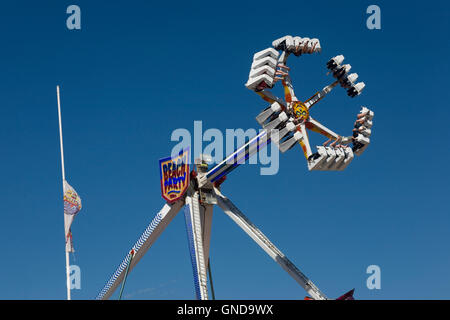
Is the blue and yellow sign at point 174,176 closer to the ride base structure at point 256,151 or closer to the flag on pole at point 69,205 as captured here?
the ride base structure at point 256,151

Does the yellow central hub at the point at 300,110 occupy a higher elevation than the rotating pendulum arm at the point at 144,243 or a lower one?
higher

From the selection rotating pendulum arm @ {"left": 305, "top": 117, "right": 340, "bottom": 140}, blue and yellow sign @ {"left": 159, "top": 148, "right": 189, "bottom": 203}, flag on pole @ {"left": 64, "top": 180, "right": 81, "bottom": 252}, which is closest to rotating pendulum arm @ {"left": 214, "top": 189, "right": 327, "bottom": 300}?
blue and yellow sign @ {"left": 159, "top": 148, "right": 189, "bottom": 203}

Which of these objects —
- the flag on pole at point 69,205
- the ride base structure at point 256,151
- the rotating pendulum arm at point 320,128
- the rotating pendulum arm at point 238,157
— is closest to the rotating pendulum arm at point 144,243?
the ride base structure at point 256,151

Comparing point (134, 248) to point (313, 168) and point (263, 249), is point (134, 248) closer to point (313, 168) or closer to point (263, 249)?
point (263, 249)

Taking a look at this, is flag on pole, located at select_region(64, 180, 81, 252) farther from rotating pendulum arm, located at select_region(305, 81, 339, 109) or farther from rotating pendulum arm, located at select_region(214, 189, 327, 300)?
rotating pendulum arm, located at select_region(305, 81, 339, 109)

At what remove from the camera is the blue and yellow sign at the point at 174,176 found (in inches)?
1831

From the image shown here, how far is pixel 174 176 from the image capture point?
156ft

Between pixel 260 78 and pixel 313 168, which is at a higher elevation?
pixel 260 78

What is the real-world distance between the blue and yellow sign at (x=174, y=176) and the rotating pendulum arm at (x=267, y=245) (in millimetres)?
2509

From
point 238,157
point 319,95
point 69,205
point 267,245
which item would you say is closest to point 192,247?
point 267,245

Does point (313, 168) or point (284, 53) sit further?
point (284, 53)
